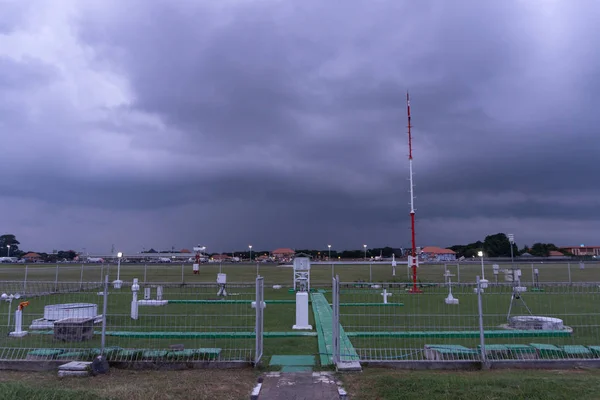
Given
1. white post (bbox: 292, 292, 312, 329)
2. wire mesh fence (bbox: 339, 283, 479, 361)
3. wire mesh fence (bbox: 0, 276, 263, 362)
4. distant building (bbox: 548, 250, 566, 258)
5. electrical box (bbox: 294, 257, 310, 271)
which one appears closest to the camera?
wire mesh fence (bbox: 0, 276, 263, 362)

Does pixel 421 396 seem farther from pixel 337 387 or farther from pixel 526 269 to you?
pixel 526 269

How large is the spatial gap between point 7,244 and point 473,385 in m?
132

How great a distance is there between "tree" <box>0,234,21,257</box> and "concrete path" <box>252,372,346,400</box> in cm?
12564

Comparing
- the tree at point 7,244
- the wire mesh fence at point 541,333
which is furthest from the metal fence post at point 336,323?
the tree at point 7,244

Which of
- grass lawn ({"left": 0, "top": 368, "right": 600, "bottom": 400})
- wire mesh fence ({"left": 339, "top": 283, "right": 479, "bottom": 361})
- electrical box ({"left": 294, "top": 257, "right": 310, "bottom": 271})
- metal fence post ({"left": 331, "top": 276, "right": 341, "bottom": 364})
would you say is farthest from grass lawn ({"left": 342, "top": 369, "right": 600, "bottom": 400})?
electrical box ({"left": 294, "top": 257, "right": 310, "bottom": 271})

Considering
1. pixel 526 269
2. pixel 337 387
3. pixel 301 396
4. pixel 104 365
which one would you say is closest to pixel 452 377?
pixel 337 387

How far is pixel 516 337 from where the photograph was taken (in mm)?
10414

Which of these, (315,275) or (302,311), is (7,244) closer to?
(315,275)

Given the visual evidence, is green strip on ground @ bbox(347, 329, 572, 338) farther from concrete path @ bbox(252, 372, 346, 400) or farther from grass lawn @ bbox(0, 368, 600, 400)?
concrete path @ bbox(252, 372, 346, 400)

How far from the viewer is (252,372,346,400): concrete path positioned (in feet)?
18.8

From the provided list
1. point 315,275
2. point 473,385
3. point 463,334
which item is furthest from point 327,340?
point 315,275

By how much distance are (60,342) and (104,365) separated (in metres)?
3.26

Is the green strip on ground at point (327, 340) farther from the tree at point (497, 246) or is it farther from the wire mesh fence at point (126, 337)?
the tree at point (497, 246)

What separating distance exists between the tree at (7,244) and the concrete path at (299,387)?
4946 inches
